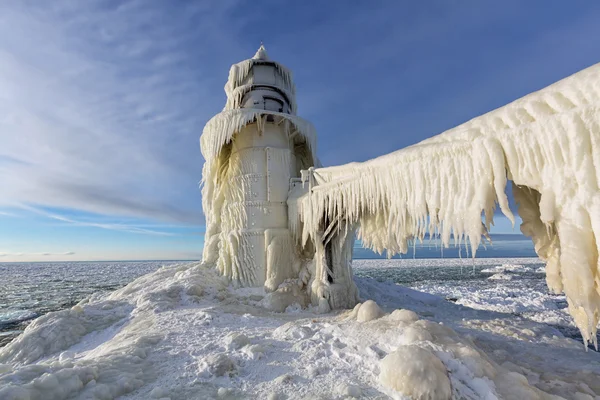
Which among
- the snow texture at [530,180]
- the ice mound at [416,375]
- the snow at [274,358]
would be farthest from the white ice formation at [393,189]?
the ice mound at [416,375]

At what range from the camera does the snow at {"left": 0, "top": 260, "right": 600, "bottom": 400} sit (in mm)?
4160

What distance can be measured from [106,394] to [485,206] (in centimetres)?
601

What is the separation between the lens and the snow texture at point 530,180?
359 centimetres

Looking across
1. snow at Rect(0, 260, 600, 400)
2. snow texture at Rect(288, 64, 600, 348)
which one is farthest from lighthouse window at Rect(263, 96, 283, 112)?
snow at Rect(0, 260, 600, 400)

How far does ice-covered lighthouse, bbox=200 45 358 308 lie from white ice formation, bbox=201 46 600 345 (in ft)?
0.15

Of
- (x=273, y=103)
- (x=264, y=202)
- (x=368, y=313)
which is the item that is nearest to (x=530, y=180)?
(x=368, y=313)

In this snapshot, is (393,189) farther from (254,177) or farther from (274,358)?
(254,177)

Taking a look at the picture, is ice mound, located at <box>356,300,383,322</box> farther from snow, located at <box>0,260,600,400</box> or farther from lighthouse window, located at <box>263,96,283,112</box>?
lighthouse window, located at <box>263,96,283,112</box>

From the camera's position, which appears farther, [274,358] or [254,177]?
[254,177]

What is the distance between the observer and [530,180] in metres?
4.18

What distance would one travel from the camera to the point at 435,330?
5.74 meters

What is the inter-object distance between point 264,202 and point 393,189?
6.75 m

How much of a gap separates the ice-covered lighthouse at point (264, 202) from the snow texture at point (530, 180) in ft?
15.3

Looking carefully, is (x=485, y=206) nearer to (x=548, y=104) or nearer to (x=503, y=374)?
(x=548, y=104)
